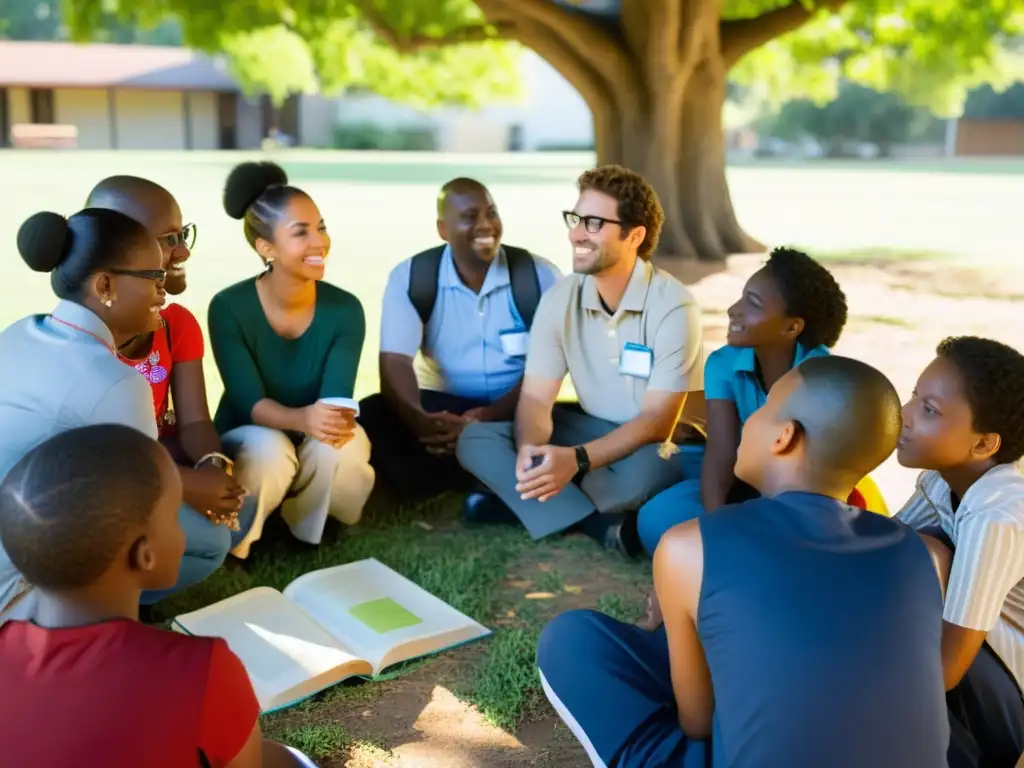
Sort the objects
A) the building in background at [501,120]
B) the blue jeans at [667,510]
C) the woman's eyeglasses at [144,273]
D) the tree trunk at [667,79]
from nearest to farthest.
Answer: the woman's eyeglasses at [144,273] < the blue jeans at [667,510] < the tree trunk at [667,79] < the building in background at [501,120]

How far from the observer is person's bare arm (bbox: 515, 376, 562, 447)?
404cm

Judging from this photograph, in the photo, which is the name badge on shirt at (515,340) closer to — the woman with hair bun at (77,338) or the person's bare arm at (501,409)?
the person's bare arm at (501,409)

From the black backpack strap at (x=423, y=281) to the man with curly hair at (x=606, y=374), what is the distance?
60cm

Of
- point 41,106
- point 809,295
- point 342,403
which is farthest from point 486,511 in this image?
point 41,106

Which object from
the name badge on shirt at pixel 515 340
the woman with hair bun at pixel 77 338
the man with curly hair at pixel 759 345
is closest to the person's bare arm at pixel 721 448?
the man with curly hair at pixel 759 345

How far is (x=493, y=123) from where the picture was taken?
4575 centimetres

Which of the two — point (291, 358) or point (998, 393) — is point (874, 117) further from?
point (998, 393)

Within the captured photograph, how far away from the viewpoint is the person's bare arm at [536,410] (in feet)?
13.3

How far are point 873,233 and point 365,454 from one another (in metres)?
13.7

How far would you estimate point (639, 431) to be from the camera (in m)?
3.87

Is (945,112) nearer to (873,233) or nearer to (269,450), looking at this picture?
(873,233)

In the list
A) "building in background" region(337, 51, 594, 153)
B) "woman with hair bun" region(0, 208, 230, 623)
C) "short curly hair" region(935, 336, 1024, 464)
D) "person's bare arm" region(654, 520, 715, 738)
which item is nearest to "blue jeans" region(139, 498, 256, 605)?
"woman with hair bun" region(0, 208, 230, 623)

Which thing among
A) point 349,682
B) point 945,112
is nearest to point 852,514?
point 349,682

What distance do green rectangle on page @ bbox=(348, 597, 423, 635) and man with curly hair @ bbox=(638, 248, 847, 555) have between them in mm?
1006
